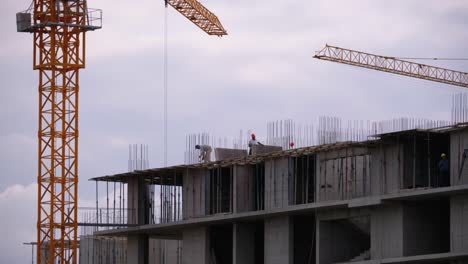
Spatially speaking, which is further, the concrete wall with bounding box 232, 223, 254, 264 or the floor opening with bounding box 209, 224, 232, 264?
the floor opening with bounding box 209, 224, 232, 264

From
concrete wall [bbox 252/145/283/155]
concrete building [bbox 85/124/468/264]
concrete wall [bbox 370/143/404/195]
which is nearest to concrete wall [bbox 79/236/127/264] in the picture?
concrete building [bbox 85/124/468/264]

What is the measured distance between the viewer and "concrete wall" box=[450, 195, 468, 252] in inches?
2496

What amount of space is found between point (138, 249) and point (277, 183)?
38.8ft

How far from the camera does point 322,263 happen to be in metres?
70.2

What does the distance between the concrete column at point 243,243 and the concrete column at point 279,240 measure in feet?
7.70

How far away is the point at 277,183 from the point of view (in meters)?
73.4

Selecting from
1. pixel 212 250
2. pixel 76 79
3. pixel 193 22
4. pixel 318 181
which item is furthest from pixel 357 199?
pixel 193 22

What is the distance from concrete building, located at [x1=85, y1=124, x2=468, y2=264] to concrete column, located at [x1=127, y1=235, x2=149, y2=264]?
5 centimetres

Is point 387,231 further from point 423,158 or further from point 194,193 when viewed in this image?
point 194,193

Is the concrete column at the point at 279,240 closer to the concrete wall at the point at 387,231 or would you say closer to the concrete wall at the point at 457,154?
the concrete wall at the point at 387,231

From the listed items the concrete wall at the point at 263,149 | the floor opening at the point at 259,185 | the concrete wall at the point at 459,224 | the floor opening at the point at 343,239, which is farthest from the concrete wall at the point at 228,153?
the concrete wall at the point at 459,224

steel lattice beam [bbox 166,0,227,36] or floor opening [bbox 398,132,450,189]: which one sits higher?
steel lattice beam [bbox 166,0,227,36]

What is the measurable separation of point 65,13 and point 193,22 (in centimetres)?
2007

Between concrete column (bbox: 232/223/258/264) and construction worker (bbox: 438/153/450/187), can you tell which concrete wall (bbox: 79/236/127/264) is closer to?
concrete column (bbox: 232/223/258/264)
